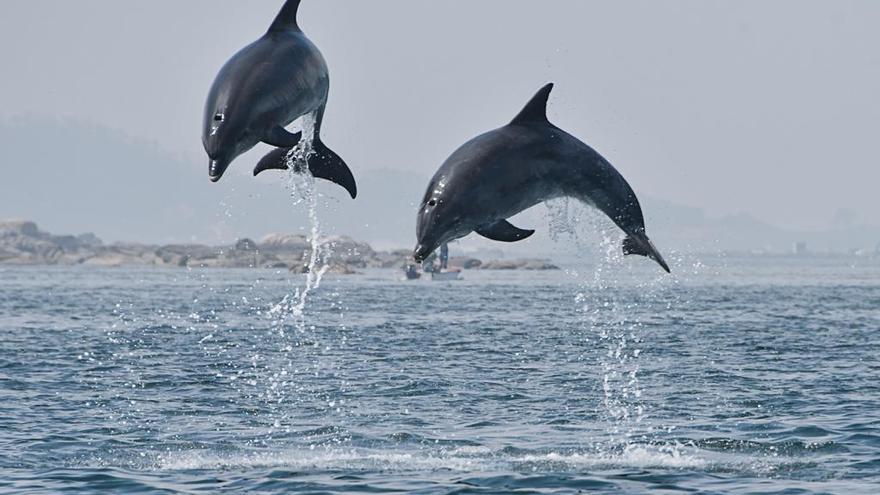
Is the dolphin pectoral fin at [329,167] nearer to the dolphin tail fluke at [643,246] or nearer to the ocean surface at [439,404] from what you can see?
the dolphin tail fluke at [643,246]

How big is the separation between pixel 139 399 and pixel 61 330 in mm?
25107

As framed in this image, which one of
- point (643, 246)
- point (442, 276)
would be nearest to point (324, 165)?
Answer: point (643, 246)

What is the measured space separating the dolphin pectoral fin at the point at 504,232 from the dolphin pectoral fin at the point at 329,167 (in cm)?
105

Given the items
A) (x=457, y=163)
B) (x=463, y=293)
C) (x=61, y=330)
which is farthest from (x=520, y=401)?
(x=463, y=293)

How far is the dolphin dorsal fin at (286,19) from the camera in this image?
1074 cm

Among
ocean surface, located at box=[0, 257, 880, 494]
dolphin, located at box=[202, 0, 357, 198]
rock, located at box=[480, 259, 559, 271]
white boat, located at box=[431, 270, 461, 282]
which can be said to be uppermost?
rock, located at box=[480, 259, 559, 271]

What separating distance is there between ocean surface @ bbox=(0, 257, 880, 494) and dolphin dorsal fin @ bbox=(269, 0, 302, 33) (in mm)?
11196

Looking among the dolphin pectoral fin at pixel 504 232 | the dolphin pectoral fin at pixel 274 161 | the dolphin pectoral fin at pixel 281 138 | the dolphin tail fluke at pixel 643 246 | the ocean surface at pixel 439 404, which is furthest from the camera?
the ocean surface at pixel 439 404

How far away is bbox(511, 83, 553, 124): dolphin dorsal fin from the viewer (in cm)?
1177

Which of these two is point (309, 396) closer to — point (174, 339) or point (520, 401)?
point (520, 401)

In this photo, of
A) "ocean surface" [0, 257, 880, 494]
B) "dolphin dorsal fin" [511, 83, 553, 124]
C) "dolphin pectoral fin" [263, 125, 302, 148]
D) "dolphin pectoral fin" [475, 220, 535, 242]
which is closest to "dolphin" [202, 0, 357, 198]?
"dolphin pectoral fin" [263, 125, 302, 148]

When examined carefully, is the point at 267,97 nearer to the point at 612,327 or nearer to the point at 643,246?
the point at 643,246

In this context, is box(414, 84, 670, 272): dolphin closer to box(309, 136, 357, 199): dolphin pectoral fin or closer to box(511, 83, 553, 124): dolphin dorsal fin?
box(511, 83, 553, 124): dolphin dorsal fin

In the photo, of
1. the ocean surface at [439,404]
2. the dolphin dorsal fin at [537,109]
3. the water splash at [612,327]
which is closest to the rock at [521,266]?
the water splash at [612,327]
